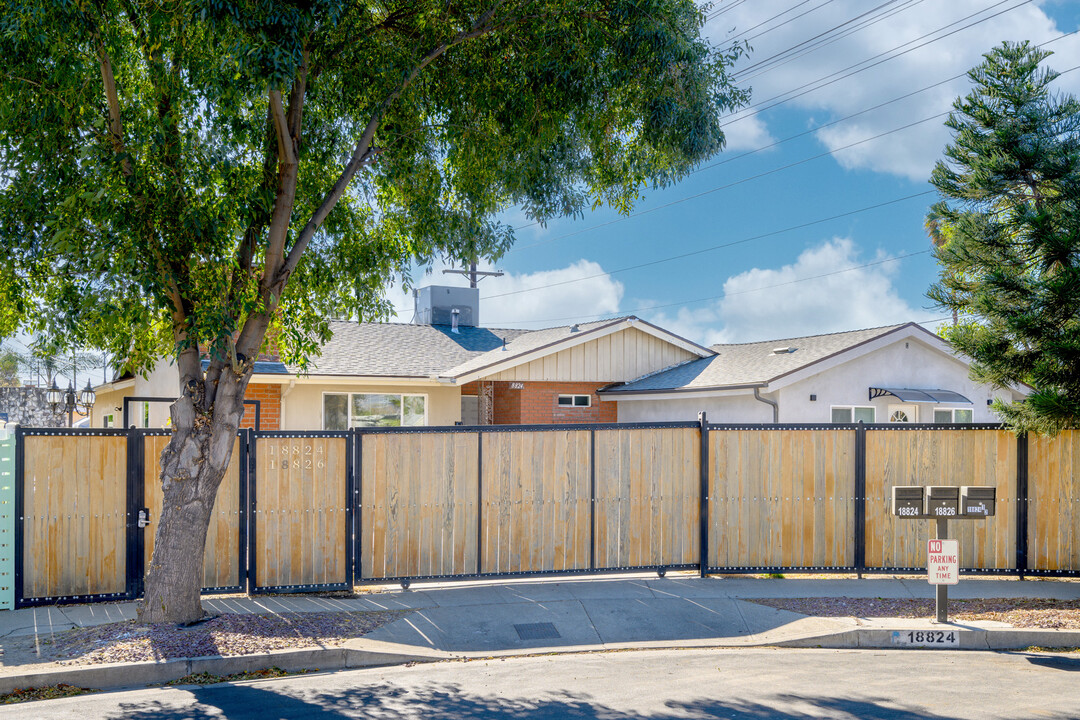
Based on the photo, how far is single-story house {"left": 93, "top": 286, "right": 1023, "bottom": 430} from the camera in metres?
17.1

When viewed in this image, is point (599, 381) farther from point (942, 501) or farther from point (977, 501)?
point (977, 501)

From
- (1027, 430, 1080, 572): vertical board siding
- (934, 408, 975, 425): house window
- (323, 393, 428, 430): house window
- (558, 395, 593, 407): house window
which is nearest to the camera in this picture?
(1027, 430, 1080, 572): vertical board siding

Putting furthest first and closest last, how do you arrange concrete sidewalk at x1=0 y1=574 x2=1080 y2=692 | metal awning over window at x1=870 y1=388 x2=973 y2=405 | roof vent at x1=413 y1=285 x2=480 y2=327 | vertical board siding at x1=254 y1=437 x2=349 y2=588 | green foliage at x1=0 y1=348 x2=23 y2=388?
green foliage at x1=0 y1=348 x2=23 y2=388, roof vent at x1=413 y1=285 x2=480 y2=327, metal awning over window at x1=870 y1=388 x2=973 y2=405, vertical board siding at x1=254 y1=437 x2=349 y2=588, concrete sidewalk at x1=0 y1=574 x2=1080 y2=692

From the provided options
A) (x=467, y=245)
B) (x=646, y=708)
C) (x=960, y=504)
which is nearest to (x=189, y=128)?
(x=467, y=245)

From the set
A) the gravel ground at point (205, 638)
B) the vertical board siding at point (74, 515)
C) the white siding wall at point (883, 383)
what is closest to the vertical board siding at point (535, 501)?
the gravel ground at point (205, 638)

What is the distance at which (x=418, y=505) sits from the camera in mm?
10516

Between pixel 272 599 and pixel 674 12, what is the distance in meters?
7.81

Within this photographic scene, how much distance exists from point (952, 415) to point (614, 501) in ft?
34.5

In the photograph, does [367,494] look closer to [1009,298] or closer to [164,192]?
[164,192]

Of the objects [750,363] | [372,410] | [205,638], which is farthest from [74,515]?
[750,363]

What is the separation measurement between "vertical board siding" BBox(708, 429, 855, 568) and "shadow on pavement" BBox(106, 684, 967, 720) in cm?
429

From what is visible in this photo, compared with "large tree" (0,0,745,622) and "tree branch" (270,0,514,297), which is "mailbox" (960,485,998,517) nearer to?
"large tree" (0,0,745,622)

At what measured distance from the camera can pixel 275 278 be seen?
8.90 m

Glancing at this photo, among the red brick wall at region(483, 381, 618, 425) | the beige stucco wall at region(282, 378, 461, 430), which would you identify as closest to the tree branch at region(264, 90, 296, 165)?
the beige stucco wall at region(282, 378, 461, 430)
